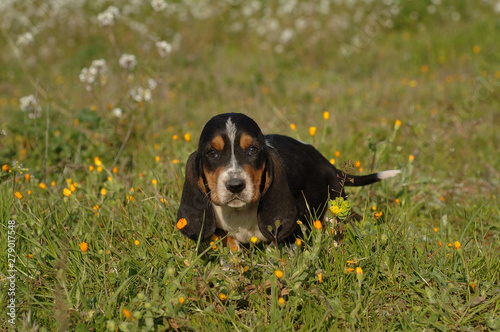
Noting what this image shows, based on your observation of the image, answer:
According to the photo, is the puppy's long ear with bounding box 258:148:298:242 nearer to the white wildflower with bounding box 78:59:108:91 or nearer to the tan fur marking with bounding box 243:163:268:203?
the tan fur marking with bounding box 243:163:268:203

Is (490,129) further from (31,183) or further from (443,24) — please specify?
(31,183)

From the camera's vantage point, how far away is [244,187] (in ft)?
8.57

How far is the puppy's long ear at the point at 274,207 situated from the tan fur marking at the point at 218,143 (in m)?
0.32

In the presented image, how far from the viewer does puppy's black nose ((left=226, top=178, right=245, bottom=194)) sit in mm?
2574

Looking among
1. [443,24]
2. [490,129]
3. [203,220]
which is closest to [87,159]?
[203,220]

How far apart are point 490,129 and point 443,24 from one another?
435cm

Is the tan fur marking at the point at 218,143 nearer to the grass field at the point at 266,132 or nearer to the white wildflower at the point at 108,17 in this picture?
the grass field at the point at 266,132

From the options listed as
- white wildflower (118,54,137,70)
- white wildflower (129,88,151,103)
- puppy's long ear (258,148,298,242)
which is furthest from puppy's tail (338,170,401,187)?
white wildflower (118,54,137,70)

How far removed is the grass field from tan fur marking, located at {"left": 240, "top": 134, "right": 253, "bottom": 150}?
1.98 ft

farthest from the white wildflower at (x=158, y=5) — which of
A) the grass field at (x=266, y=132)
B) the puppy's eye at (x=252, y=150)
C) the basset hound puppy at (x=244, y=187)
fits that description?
the puppy's eye at (x=252, y=150)

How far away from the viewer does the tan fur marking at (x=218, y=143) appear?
107 inches

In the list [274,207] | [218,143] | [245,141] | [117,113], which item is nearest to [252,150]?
[245,141]

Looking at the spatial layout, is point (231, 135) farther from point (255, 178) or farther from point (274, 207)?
point (274, 207)

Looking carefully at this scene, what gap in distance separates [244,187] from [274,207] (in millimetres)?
336
